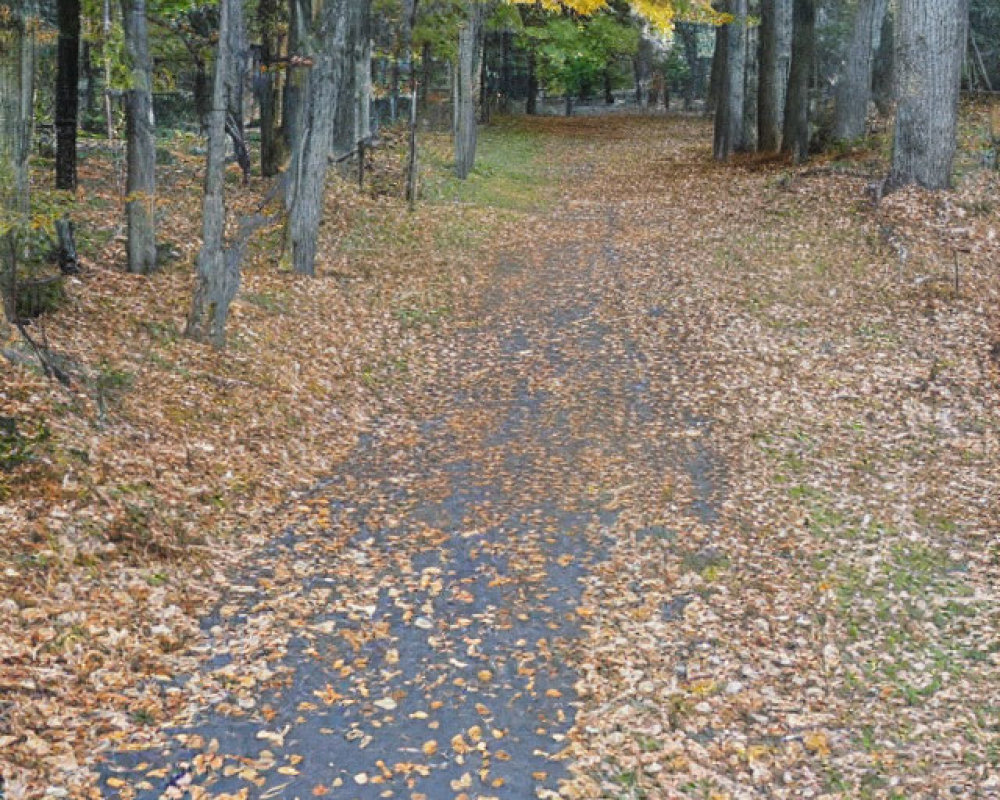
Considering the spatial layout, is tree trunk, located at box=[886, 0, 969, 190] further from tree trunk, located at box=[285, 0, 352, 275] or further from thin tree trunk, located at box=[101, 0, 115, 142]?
thin tree trunk, located at box=[101, 0, 115, 142]

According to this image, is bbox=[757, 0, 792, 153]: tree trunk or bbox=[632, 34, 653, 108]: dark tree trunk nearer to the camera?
bbox=[757, 0, 792, 153]: tree trunk

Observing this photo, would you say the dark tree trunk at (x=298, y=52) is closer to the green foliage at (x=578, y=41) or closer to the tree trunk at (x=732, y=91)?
the tree trunk at (x=732, y=91)

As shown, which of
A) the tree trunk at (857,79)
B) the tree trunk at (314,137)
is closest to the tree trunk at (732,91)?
the tree trunk at (857,79)

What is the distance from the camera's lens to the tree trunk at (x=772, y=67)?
22719mm

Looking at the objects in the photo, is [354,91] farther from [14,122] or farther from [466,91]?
[14,122]

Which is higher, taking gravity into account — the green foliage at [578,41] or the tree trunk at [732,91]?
the green foliage at [578,41]

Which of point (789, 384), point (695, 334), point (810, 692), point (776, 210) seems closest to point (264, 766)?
point (810, 692)

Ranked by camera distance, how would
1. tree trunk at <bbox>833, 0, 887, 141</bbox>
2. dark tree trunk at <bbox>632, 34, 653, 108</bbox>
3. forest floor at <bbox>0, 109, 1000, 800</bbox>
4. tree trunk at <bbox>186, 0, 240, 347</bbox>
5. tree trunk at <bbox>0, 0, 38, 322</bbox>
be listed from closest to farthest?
1. forest floor at <bbox>0, 109, 1000, 800</bbox>
2. tree trunk at <bbox>0, 0, 38, 322</bbox>
3. tree trunk at <bbox>186, 0, 240, 347</bbox>
4. tree trunk at <bbox>833, 0, 887, 141</bbox>
5. dark tree trunk at <bbox>632, 34, 653, 108</bbox>

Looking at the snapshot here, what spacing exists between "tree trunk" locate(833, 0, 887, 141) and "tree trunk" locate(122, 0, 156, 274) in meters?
13.5

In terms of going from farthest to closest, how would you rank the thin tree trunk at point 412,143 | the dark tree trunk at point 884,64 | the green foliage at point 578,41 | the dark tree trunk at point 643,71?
the dark tree trunk at point 643,71 < the green foliage at point 578,41 < the dark tree trunk at point 884,64 < the thin tree trunk at point 412,143

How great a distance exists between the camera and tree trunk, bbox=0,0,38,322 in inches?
299

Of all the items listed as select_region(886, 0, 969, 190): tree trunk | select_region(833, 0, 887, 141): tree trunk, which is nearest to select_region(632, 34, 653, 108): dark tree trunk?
select_region(833, 0, 887, 141): tree trunk

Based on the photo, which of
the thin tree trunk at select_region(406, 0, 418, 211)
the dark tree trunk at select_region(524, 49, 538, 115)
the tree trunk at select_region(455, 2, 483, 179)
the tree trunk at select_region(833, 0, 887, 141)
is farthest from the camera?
the dark tree trunk at select_region(524, 49, 538, 115)

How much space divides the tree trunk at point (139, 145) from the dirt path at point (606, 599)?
11.7 ft
